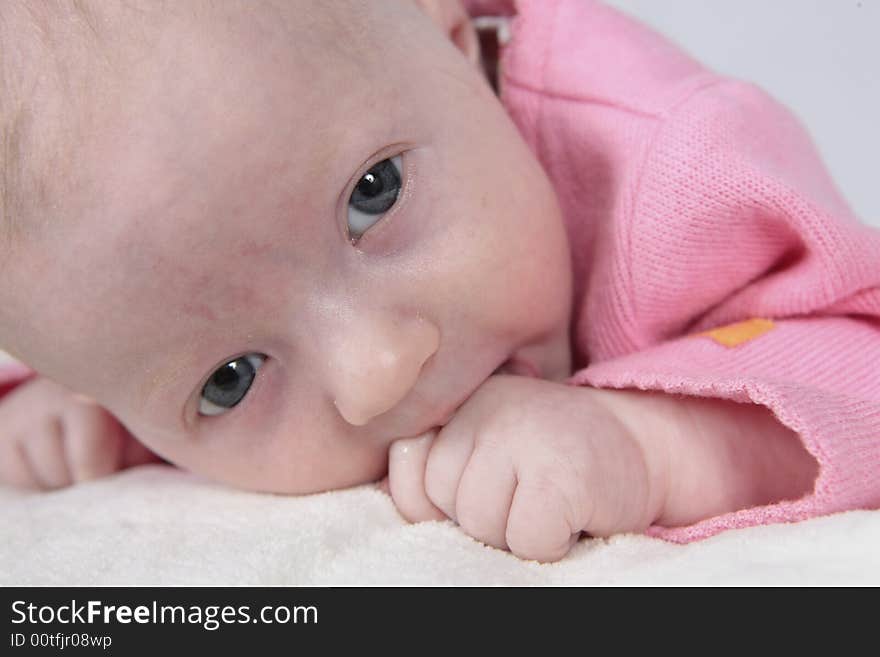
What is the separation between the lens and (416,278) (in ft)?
2.88

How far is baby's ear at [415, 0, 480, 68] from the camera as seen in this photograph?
→ 1090 mm

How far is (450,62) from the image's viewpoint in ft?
3.26

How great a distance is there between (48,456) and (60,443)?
2 cm

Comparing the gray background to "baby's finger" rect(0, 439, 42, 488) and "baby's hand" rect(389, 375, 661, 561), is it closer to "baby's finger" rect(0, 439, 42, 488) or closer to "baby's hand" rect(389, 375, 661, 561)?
"baby's hand" rect(389, 375, 661, 561)

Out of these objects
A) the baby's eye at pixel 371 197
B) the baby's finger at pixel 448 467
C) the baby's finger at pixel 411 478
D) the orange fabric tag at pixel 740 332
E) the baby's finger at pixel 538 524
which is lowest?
the baby's finger at pixel 411 478

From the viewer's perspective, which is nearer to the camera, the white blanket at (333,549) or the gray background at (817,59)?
the white blanket at (333,549)

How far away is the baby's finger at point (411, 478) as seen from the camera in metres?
0.90

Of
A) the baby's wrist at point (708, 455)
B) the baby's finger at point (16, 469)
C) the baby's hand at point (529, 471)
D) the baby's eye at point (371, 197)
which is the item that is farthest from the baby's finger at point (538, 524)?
the baby's finger at point (16, 469)

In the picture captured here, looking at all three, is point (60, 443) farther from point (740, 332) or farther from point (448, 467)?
point (740, 332)

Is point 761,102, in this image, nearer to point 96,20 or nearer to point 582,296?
point 582,296

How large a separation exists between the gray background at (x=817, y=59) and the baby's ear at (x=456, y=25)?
0.51m

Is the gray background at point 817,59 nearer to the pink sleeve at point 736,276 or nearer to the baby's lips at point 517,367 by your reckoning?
the pink sleeve at point 736,276

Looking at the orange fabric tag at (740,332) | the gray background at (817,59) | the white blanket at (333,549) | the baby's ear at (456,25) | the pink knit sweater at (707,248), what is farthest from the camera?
the gray background at (817,59)

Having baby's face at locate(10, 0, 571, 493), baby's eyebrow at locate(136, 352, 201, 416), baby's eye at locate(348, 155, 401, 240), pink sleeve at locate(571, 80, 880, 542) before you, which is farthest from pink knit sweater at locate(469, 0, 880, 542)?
baby's eyebrow at locate(136, 352, 201, 416)
